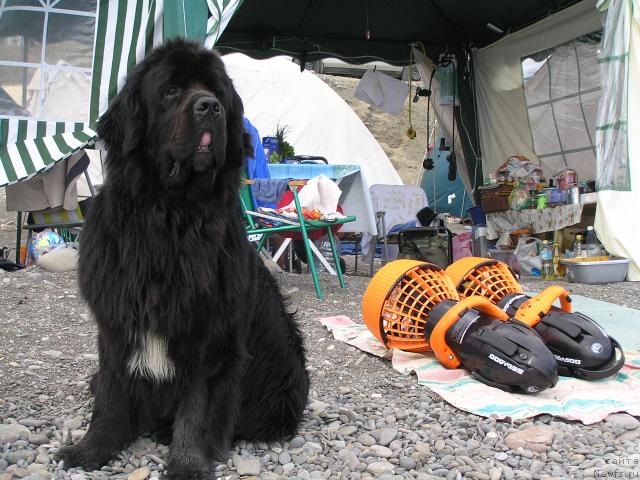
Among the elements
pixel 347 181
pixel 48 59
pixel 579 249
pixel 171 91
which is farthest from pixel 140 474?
pixel 579 249

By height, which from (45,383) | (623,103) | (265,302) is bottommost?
(45,383)

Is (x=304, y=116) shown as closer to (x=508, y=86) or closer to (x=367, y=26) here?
(x=367, y=26)

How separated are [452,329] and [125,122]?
173 centimetres

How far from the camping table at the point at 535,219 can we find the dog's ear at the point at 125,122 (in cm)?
581

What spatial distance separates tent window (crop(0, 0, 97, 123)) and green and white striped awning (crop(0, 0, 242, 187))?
8 cm

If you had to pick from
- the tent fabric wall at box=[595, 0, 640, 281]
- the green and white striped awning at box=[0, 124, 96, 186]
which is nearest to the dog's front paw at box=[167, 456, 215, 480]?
the green and white striped awning at box=[0, 124, 96, 186]

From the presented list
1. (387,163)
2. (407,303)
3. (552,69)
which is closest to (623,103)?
(552,69)

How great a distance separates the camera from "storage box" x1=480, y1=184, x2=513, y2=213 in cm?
762

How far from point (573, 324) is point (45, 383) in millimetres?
2420

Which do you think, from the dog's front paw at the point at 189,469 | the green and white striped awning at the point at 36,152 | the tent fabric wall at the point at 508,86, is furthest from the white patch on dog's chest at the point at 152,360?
the tent fabric wall at the point at 508,86

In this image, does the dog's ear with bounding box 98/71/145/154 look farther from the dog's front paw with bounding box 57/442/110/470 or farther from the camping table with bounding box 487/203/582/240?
the camping table with bounding box 487/203/582/240

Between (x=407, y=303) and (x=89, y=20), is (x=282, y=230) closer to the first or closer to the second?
(x=407, y=303)

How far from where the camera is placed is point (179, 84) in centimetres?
190

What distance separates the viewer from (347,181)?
Answer: 6266mm
